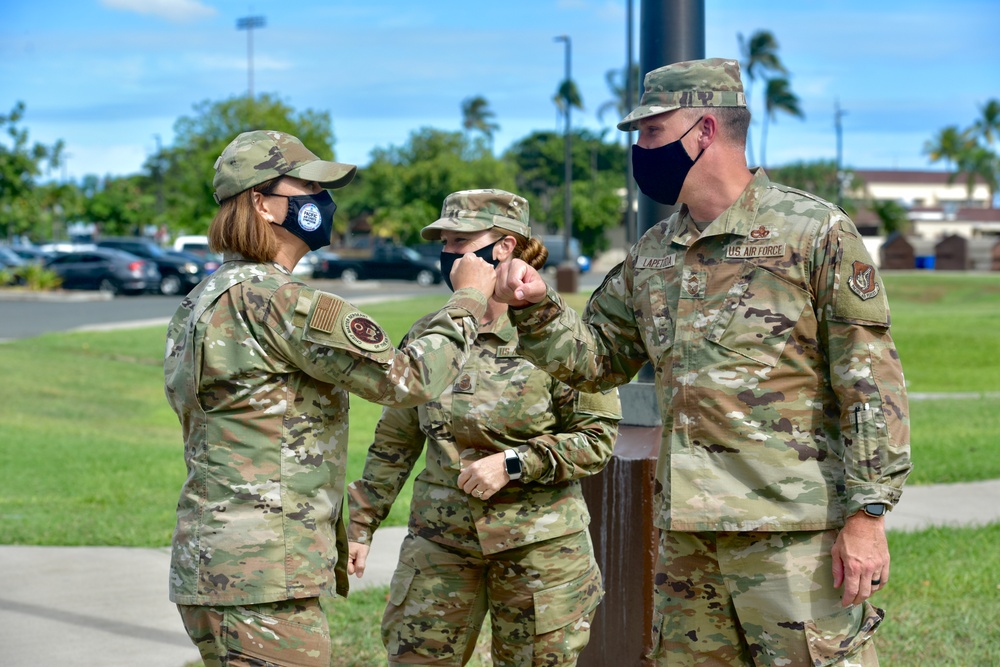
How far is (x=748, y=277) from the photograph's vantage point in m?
2.84

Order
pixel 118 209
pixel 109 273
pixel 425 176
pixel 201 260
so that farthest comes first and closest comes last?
pixel 118 209
pixel 425 176
pixel 201 260
pixel 109 273

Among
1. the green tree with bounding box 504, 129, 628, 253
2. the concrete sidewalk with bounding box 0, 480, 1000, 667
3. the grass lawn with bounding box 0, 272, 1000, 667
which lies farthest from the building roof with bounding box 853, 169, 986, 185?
the concrete sidewalk with bounding box 0, 480, 1000, 667

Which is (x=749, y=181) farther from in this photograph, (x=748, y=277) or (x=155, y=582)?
(x=155, y=582)

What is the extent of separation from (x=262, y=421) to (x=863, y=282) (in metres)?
1.49

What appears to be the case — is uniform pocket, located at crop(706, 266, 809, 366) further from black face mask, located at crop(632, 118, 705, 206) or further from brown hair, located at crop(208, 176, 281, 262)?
brown hair, located at crop(208, 176, 281, 262)

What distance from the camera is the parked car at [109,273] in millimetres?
33281

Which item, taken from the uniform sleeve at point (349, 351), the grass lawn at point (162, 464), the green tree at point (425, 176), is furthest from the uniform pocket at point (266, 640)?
the green tree at point (425, 176)

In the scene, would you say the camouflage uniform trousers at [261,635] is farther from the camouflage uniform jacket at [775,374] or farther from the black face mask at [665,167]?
the black face mask at [665,167]

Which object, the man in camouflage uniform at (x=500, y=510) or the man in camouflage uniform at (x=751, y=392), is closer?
the man in camouflage uniform at (x=751, y=392)

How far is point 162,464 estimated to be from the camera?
920cm

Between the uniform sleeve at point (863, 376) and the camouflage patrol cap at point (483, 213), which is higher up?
the camouflage patrol cap at point (483, 213)

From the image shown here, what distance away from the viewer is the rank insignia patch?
2688mm

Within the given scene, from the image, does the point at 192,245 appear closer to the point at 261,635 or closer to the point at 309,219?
the point at 309,219

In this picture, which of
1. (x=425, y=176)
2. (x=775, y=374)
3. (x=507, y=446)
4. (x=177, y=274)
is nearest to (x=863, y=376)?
(x=775, y=374)
